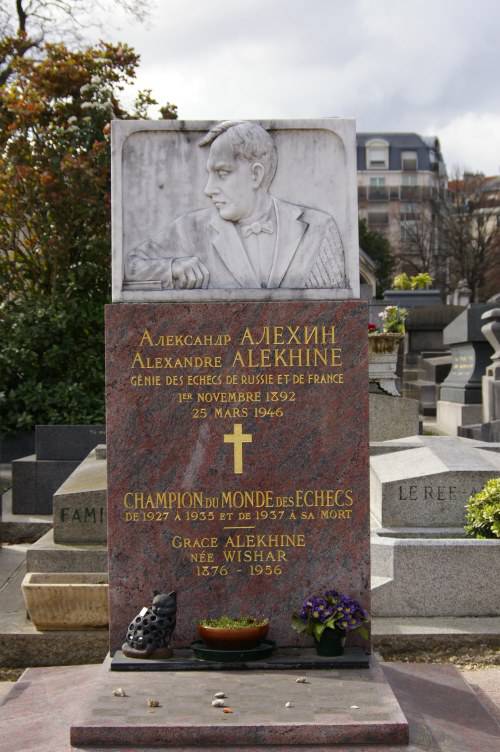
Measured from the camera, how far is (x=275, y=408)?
6129 millimetres

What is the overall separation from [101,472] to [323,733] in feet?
14.7

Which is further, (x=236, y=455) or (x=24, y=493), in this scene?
(x=24, y=493)

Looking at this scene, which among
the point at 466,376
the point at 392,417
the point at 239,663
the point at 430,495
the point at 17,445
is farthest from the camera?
the point at 466,376

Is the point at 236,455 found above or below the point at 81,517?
above

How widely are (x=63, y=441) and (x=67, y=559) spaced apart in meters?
4.82

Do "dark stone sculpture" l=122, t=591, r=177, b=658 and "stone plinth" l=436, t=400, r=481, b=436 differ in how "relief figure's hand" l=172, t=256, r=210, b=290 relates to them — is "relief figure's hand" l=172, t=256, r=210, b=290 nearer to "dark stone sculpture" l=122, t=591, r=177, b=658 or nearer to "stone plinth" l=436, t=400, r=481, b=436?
"dark stone sculpture" l=122, t=591, r=177, b=658

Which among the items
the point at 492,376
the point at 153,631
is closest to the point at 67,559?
the point at 153,631

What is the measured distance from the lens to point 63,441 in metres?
12.6

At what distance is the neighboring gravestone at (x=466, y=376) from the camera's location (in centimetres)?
2083

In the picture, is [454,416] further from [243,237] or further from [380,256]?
[380,256]

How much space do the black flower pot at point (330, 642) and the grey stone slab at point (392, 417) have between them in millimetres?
9166

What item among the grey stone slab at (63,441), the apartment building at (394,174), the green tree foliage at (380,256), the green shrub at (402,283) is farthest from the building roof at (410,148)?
the grey stone slab at (63,441)

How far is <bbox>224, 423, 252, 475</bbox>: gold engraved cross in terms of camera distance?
6109mm

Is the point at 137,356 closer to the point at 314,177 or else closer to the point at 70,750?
the point at 314,177
